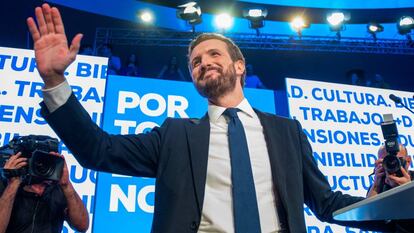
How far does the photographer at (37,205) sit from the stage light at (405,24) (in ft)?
17.1

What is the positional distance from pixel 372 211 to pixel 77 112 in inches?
26.8

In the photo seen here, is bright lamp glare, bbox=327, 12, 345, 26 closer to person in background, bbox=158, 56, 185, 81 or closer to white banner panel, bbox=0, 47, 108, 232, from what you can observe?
person in background, bbox=158, 56, 185, 81

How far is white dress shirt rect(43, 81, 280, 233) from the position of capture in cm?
105

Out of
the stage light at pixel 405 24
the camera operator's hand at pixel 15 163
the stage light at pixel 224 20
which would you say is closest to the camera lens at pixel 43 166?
the camera operator's hand at pixel 15 163

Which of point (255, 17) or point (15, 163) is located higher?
point (255, 17)

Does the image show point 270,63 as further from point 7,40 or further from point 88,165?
point 88,165

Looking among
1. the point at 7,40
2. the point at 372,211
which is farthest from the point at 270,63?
the point at 372,211

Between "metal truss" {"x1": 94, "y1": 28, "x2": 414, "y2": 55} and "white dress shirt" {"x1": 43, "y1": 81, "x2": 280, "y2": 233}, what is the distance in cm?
393

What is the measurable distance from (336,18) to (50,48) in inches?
211

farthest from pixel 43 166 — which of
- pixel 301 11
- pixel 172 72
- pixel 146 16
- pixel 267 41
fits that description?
pixel 301 11

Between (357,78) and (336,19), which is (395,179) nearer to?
(336,19)

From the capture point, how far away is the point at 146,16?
6215mm

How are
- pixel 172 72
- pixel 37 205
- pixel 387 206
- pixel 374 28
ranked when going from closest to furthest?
pixel 387 206 < pixel 37 205 < pixel 172 72 < pixel 374 28

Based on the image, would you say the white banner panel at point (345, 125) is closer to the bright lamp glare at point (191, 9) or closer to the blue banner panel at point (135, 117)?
the blue banner panel at point (135, 117)
